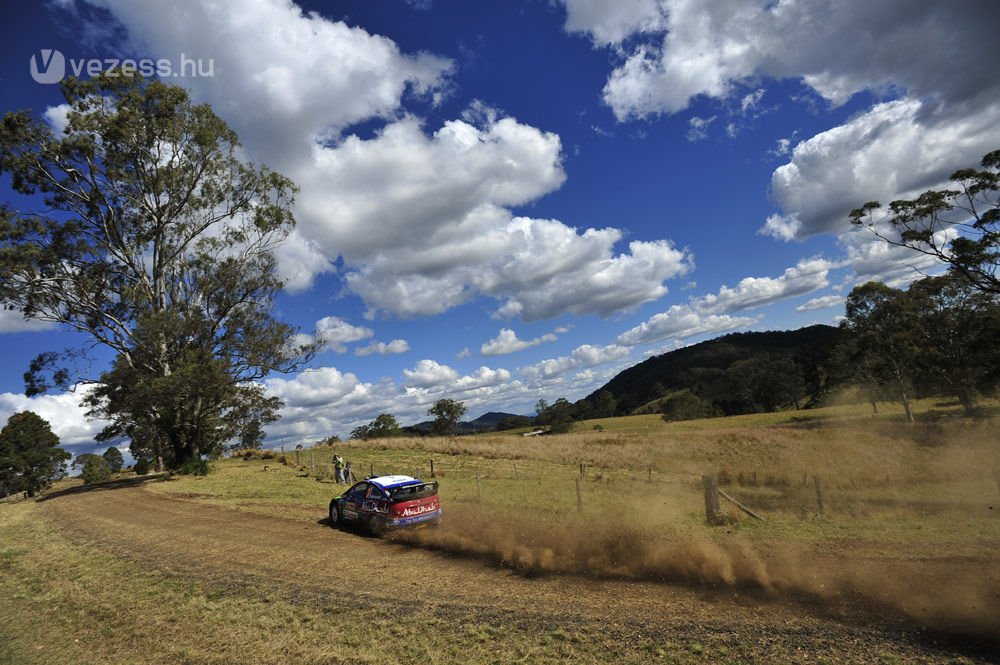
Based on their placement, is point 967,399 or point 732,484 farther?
point 967,399

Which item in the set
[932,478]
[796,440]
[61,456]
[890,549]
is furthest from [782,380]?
[61,456]

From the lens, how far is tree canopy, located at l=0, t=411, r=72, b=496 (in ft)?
157

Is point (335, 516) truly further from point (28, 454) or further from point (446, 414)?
point (446, 414)

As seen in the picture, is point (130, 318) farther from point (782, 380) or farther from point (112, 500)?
point (782, 380)

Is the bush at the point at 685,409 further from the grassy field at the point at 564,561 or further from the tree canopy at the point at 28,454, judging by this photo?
the tree canopy at the point at 28,454

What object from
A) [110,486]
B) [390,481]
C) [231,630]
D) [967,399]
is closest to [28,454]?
[110,486]

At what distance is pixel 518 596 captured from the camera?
32.6 ft

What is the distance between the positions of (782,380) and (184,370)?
10864cm

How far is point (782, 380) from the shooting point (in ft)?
341

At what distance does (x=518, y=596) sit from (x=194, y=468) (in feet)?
98.4

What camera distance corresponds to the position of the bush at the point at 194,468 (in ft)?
104

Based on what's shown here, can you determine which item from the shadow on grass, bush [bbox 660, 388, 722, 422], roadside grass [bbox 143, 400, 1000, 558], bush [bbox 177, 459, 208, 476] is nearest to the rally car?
roadside grass [bbox 143, 400, 1000, 558]

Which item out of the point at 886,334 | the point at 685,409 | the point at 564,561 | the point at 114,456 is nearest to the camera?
the point at 564,561

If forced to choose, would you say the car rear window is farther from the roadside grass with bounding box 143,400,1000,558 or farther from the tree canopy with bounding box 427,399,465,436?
the tree canopy with bounding box 427,399,465,436
